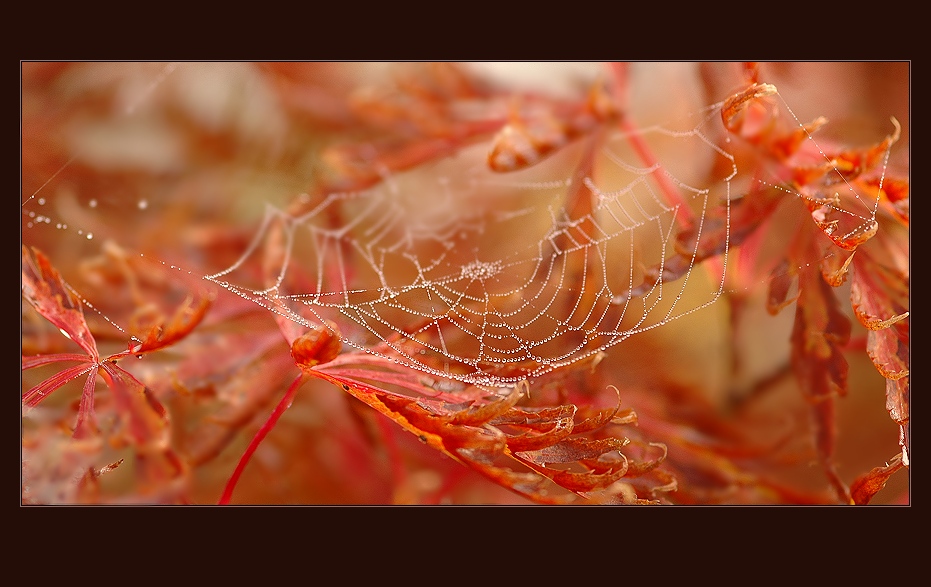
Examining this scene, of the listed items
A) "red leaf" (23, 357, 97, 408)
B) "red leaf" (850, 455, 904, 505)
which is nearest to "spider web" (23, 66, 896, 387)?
"red leaf" (23, 357, 97, 408)

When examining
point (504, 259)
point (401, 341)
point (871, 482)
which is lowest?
point (871, 482)

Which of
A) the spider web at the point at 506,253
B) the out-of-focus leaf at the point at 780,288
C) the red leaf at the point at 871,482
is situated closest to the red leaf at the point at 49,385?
the spider web at the point at 506,253

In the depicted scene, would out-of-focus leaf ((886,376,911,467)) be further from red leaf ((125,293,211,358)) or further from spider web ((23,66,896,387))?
red leaf ((125,293,211,358))

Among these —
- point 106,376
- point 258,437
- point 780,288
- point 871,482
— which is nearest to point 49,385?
point 106,376

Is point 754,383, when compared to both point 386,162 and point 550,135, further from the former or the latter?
point 386,162

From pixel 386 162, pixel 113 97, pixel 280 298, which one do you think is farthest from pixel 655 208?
pixel 113 97

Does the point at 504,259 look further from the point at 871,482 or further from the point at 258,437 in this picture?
the point at 871,482
